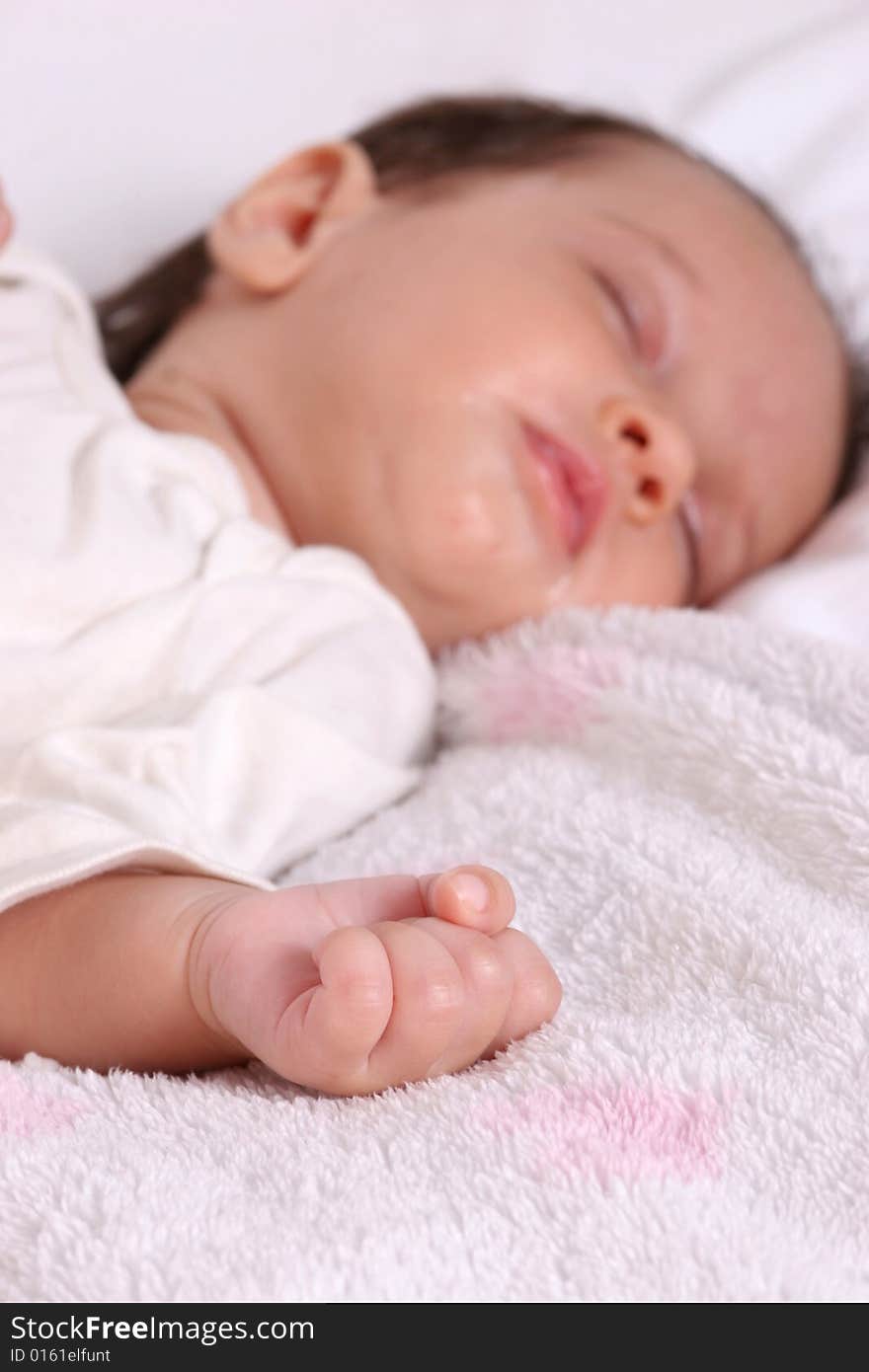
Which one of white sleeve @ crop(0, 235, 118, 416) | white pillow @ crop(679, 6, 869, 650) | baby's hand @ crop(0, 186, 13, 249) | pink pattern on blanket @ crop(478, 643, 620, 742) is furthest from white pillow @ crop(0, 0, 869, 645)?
pink pattern on blanket @ crop(478, 643, 620, 742)

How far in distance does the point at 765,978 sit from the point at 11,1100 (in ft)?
1.24

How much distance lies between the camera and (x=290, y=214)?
5.06ft

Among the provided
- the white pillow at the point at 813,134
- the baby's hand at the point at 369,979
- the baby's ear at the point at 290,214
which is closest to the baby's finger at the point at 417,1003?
the baby's hand at the point at 369,979

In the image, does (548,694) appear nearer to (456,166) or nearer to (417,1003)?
(417,1003)

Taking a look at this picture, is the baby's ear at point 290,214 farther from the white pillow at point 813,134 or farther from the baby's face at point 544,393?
the white pillow at point 813,134

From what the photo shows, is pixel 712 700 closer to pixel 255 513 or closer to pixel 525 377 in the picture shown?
pixel 525 377

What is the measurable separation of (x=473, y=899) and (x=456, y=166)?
103 cm

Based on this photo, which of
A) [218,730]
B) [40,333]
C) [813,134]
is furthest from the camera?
[813,134]

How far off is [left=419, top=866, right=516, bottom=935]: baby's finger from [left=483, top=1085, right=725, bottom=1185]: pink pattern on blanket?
9 centimetres

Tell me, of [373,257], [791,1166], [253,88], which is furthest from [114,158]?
[791,1166]

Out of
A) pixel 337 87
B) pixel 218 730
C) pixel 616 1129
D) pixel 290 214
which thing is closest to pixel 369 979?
pixel 616 1129

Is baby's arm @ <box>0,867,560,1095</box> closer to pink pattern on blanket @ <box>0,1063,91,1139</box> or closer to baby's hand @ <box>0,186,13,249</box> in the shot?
pink pattern on blanket @ <box>0,1063,91,1139</box>

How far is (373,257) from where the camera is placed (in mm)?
1389
